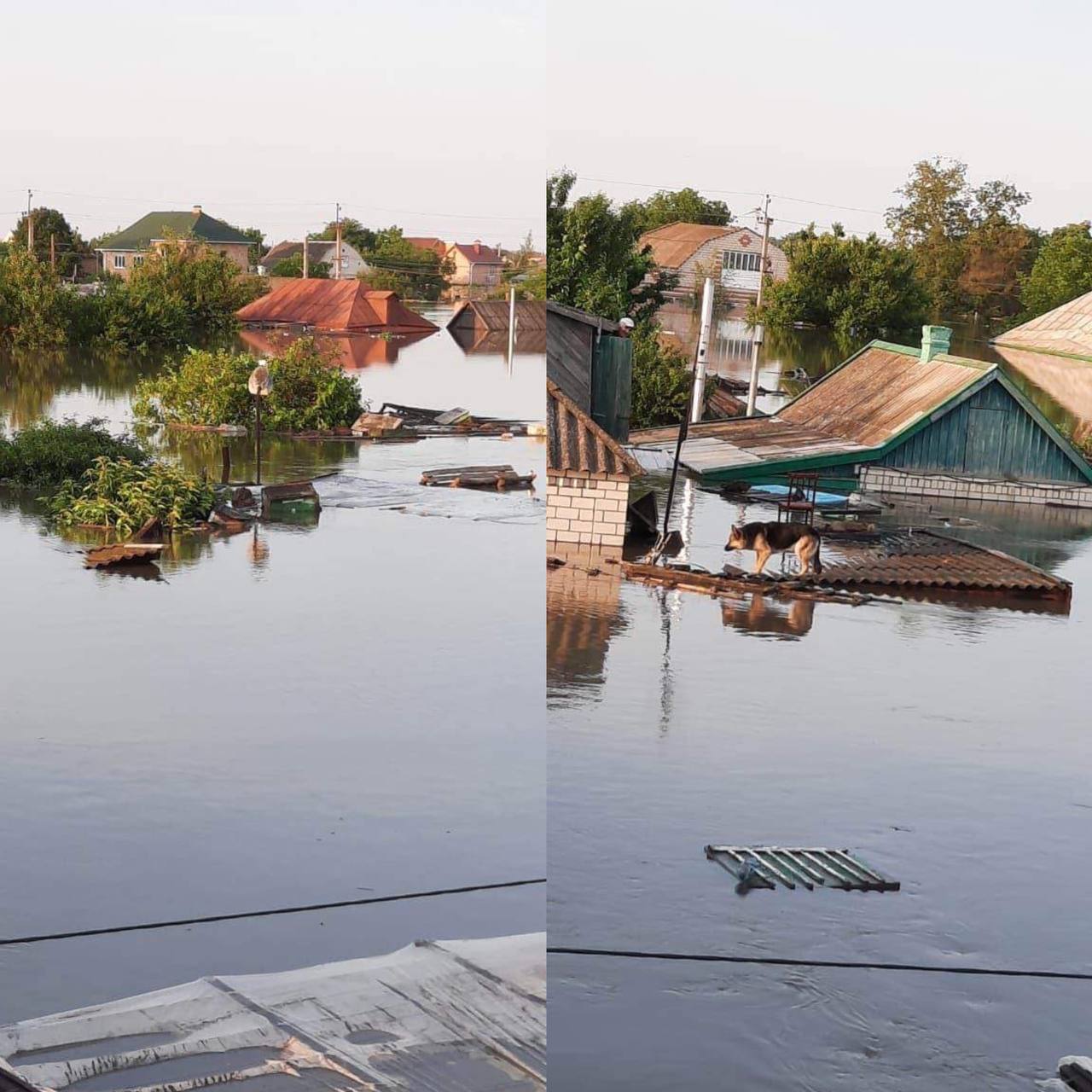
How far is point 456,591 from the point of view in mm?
7504

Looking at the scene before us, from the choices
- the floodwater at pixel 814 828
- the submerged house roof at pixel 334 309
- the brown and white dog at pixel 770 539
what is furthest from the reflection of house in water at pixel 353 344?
the floodwater at pixel 814 828

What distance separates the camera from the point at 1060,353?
1391 cm

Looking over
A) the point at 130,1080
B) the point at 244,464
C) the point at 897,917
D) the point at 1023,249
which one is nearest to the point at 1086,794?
the point at 897,917

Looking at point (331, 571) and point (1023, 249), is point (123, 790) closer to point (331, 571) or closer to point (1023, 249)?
point (331, 571)

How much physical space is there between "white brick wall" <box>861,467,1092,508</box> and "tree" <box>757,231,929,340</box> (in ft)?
6.09

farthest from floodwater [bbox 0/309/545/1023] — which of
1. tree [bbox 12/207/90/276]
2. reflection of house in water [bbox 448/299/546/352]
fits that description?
tree [bbox 12/207/90/276]

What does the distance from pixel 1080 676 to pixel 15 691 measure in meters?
4.59

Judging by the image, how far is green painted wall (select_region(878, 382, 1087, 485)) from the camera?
11.5 meters

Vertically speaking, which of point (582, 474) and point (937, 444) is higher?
point (937, 444)

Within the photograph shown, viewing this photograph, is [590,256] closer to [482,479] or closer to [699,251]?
[699,251]

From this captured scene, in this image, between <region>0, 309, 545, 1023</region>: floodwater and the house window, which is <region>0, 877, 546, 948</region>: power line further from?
the house window

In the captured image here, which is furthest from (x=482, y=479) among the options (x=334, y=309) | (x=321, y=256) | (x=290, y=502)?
(x=321, y=256)

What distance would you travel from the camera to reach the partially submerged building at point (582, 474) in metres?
5.21

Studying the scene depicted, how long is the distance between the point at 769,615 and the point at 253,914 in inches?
162
